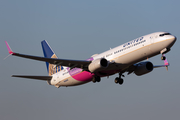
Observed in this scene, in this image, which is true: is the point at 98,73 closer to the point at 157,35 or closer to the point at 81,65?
the point at 81,65

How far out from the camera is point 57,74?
5025 centimetres

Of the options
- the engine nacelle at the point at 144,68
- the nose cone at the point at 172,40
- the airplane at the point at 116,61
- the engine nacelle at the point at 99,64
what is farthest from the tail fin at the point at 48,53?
the nose cone at the point at 172,40

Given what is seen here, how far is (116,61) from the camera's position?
4109cm

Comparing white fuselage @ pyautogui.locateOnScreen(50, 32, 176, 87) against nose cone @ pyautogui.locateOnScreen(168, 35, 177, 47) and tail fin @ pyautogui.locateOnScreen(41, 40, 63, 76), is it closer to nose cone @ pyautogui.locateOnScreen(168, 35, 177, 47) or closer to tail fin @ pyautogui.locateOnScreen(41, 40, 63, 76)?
nose cone @ pyautogui.locateOnScreen(168, 35, 177, 47)

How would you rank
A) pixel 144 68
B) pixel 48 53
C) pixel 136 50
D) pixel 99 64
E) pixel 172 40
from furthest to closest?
pixel 48 53 < pixel 144 68 < pixel 99 64 < pixel 136 50 < pixel 172 40

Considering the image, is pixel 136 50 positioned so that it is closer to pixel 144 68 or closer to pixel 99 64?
pixel 99 64

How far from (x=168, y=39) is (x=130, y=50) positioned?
16.9 feet

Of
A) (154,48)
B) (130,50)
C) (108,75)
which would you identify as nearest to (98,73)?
(108,75)

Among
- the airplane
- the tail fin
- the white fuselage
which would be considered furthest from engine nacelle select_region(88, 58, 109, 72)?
the tail fin

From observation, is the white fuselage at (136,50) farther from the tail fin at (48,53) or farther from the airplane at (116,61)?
the tail fin at (48,53)

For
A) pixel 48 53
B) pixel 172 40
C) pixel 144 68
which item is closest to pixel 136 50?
pixel 172 40

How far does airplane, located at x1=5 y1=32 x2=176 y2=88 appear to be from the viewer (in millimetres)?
38812

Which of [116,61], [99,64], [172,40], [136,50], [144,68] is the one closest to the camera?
[172,40]

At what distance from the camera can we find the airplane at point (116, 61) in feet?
127
